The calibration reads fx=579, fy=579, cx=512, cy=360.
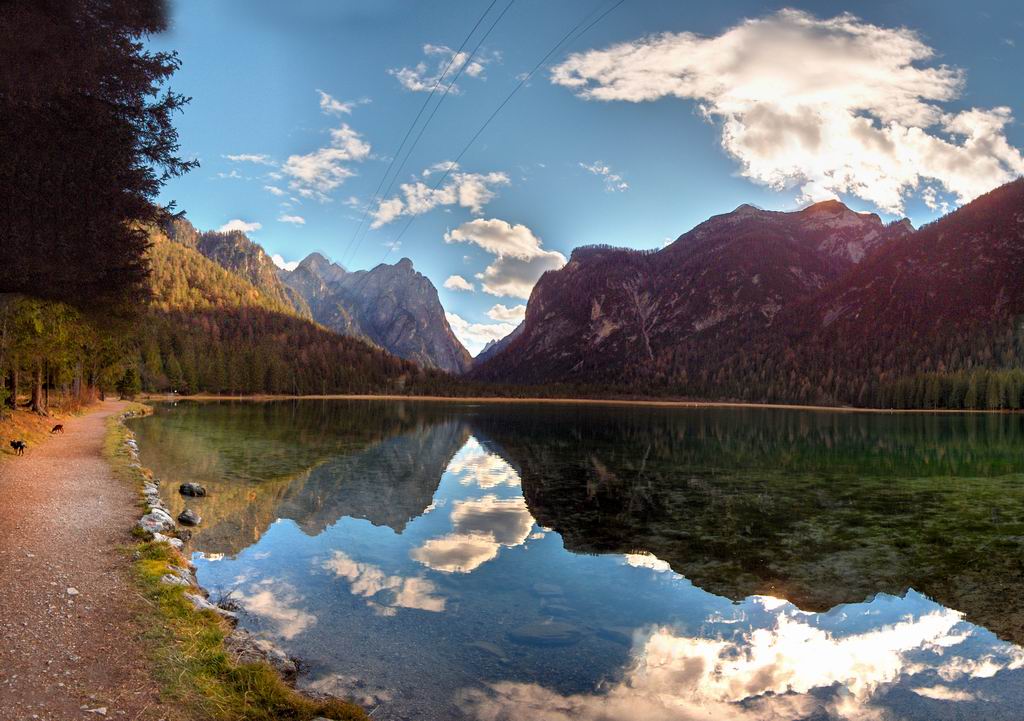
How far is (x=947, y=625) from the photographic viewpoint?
44.2 ft

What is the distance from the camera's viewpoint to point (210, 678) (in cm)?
834

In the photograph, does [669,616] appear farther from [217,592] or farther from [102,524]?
[102,524]

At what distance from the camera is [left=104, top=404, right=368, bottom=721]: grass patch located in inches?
304

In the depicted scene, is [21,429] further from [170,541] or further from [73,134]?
[73,134]

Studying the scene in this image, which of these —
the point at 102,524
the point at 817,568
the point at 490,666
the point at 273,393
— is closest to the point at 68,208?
the point at 102,524

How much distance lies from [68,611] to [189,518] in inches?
447

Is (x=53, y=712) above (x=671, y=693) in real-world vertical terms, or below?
above

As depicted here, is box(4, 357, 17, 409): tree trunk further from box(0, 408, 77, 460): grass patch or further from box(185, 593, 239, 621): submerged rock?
box(185, 593, 239, 621): submerged rock

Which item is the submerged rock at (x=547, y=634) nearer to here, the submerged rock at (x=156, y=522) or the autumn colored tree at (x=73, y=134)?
the submerged rock at (x=156, y=522)

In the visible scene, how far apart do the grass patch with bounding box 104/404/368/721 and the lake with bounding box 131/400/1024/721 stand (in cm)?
118

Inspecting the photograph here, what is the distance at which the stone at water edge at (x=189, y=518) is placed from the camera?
66.7ft

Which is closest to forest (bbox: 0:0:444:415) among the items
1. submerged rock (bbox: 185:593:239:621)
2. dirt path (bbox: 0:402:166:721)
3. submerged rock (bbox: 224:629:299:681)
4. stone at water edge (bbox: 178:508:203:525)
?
dirt path (bbox: 0:402:166:721)

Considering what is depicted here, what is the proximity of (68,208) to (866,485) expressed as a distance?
125 feet

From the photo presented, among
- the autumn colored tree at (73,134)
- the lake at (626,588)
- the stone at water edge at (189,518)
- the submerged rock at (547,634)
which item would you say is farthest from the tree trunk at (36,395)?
the submerged rock at (547,634)
